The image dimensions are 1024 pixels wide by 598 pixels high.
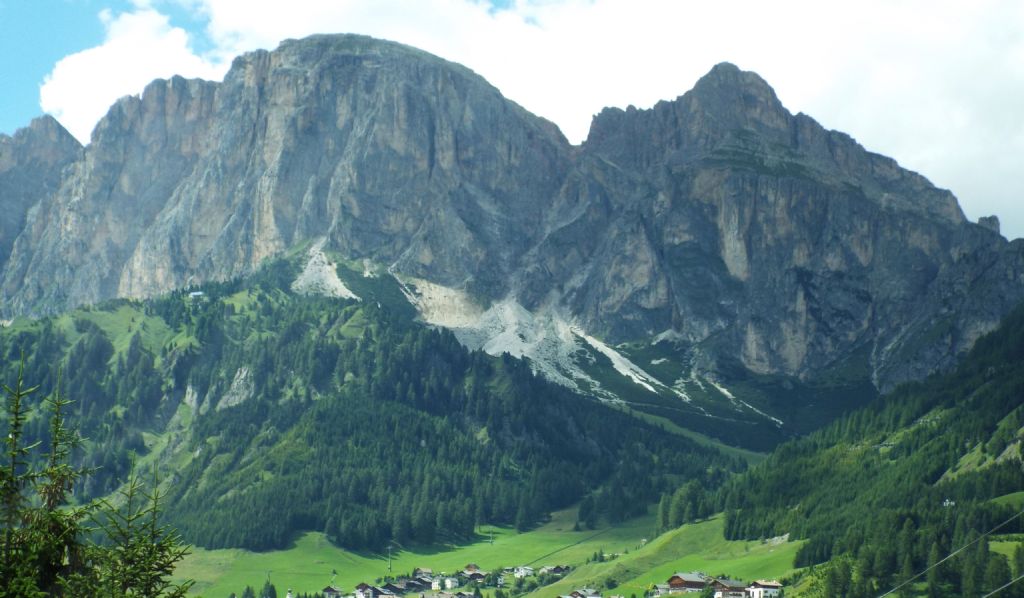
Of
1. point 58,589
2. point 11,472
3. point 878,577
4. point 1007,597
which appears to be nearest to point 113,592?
point 58,589

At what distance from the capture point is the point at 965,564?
586 feet

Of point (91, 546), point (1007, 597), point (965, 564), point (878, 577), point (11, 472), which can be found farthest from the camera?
point (878, 577)

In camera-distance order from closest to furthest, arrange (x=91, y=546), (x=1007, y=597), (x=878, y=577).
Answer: (x=91, y=546) → (x=1007, y=597) → (x=878, y=577)

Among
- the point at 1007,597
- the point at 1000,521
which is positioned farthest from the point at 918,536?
the point at 1007,597

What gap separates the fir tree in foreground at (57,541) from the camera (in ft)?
126

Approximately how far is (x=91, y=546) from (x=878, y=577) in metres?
165

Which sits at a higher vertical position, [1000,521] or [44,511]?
[1000,521]

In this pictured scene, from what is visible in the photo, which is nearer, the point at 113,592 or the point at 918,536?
the point at 113,592

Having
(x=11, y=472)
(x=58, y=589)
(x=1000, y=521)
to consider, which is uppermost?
(x=1000, y=521)

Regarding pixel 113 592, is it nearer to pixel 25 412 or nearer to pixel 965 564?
pixel 25 412

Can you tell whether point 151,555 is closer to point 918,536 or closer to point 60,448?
point 60,448

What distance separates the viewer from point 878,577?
191 meters

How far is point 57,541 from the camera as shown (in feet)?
129

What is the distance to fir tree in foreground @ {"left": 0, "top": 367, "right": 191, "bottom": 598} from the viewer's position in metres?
38.4
